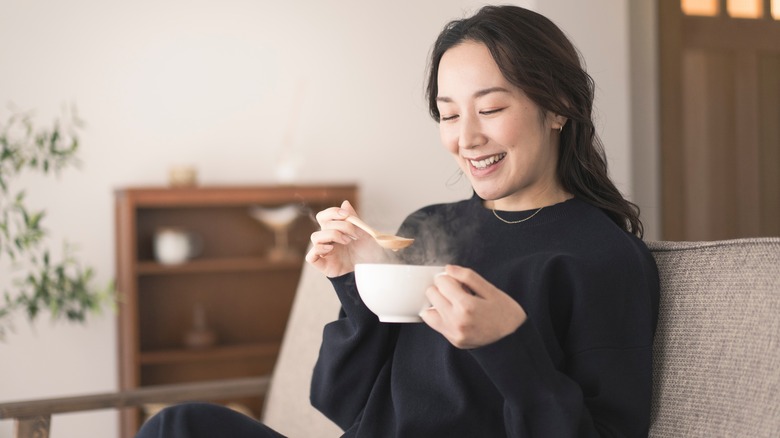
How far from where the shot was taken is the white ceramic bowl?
1037 mm

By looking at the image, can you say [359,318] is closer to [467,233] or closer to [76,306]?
[467,233]

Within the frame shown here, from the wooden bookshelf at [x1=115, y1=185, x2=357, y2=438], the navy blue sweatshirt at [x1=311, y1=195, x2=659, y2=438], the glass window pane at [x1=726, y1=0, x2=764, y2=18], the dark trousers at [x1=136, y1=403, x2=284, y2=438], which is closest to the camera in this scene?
the navy blue sweatshirt at [x1=311, y1=195, x2=659, y2=438]

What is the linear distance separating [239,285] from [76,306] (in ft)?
2.62

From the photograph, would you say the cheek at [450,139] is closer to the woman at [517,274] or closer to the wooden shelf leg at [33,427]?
the woman at [517,274]

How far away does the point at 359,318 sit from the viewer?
1.39 m

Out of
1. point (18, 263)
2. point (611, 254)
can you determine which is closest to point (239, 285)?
point (18, 263)

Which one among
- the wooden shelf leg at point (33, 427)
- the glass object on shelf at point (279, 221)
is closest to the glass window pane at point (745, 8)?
the glass object on shelf at point (279, 221)

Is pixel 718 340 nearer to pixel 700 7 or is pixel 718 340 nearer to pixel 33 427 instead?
pixel 33 427

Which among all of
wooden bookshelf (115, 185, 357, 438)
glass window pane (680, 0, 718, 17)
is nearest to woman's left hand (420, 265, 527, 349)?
glass window pane (680, 0, 718, 17)

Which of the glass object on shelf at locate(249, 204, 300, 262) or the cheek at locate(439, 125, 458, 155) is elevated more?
the cheek at locate(439, 125, 458, 155)

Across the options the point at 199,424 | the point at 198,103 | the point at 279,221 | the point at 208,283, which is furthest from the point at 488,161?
the point at 198,103

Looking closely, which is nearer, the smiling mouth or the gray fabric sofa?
the gray fabric sofa

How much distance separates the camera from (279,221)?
4.34 metres

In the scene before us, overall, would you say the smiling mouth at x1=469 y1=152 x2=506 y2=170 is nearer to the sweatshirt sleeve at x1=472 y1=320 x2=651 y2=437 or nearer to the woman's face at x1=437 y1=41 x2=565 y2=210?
the woman's face at x1=437 y1=41 x2=565 y2=210
